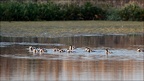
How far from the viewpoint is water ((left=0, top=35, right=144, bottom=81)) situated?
16094 millimetres

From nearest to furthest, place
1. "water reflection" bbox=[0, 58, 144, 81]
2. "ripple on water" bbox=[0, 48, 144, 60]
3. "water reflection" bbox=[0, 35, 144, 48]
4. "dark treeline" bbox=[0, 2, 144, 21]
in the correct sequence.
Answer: "water reflection" bbox=[0, 58, 144, 81] → "ripple on water" bbox=[0, 48, 144, 60] → "water reflection" bbox=[0, 35, 144, 48] → "dark treeline" bbox=[0, 2, 144, 21]

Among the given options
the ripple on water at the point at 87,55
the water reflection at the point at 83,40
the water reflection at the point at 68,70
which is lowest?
the water reflection at the point at 83,40

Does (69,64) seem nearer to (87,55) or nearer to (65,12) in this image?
(87,55)

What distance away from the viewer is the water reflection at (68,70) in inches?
625

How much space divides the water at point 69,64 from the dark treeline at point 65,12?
22171 mm

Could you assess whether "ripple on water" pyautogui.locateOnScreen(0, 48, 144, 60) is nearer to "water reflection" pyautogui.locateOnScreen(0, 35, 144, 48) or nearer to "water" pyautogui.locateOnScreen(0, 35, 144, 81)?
"water" pyautogui.locateOnScreen(0, 35, 144, 81)

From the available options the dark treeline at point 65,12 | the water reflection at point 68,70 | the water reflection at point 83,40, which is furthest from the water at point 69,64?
the dark treeline at point 65,12

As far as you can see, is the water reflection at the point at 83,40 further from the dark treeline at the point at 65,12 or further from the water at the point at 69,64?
the dark treeline at the point at 65,12

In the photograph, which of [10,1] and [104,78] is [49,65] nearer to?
[104,78]

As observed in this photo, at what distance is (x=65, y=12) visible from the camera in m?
52.0

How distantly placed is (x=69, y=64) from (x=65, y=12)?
32986mm

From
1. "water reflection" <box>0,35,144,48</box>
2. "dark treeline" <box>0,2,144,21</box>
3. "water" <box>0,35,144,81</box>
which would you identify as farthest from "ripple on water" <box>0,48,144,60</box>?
"dark treeline" <box>0,2,144,21</box>

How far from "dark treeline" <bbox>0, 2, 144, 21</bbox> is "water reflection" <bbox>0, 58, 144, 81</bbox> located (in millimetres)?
29794

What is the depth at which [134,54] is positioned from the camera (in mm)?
22562
